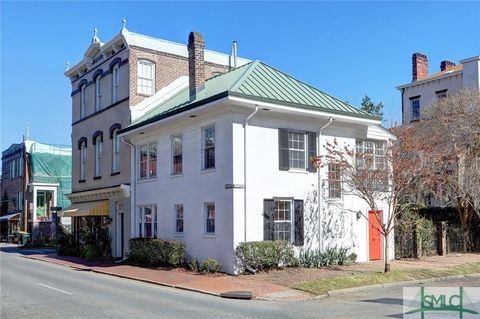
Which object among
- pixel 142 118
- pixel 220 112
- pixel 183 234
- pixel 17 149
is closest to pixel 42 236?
pixel 17 149

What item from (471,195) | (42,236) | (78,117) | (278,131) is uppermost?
(78,117)

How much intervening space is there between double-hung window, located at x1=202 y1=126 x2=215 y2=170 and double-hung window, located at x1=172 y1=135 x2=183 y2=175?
1859 millimetres

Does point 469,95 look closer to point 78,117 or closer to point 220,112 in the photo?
point 220,112

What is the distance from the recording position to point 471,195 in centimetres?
2522

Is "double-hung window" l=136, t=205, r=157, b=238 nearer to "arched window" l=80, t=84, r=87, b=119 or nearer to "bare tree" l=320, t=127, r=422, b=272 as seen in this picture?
"bare tree" l=320, t=127, r=422, b=272

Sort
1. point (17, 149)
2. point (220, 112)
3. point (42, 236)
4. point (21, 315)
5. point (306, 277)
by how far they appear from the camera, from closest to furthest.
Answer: point (21, 315)
point (306, 277)
point (220, 112)
point (42, 236)
point (17, 149)

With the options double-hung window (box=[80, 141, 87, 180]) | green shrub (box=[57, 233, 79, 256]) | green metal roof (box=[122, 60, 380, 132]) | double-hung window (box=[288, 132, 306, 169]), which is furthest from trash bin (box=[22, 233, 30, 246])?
double-hung window (box=[288, 132, 306, 169])

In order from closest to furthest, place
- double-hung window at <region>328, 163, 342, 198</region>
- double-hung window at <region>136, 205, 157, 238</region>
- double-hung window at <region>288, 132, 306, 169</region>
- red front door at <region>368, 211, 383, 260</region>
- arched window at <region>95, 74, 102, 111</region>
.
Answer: double-hung window at <region>288, 132, 306, 169</region>, double-hung window at <region>328, 163, 342, 198</region>, red front door at <region>368, 211, 383, 260</region>, double-hung window at <region>136, 205, 157, 238</region>, arched window at <region>95, 74, 102, 111</region>

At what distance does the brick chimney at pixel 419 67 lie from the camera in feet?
137

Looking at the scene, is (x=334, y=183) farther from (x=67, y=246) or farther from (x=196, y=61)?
(x=67, y=246)

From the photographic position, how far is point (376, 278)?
58.1ft

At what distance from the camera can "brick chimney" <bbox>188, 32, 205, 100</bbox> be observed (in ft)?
78.7

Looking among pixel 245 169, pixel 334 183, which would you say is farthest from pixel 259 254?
pixel 334 183

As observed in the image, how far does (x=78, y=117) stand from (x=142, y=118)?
356 inches
